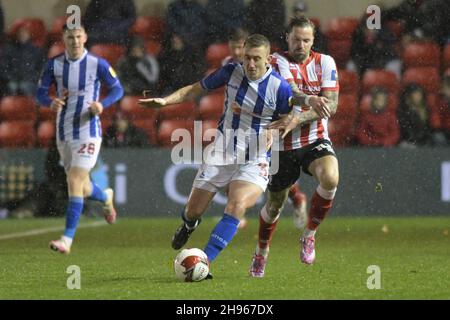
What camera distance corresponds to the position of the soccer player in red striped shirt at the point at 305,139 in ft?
28.2

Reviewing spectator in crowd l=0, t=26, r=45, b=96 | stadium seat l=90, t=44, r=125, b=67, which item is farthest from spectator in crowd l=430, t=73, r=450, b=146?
spectator in crowd l=0, t=26, r=45, b=96

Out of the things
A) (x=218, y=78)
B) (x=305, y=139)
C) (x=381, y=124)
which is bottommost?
(x=381, y=124)

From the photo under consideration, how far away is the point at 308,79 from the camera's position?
8719mm

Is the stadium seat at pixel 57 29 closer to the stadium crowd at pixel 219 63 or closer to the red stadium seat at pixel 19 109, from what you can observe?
the stadium crowd at pixel 219 63

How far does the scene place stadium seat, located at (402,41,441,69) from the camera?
1507cm

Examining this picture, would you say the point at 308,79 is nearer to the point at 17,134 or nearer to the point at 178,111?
the point at 178,111

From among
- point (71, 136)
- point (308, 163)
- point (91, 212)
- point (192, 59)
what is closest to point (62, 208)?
point (91, 212)

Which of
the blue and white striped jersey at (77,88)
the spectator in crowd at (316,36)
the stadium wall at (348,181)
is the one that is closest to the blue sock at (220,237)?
the blue and white striped jersey at (77,88)

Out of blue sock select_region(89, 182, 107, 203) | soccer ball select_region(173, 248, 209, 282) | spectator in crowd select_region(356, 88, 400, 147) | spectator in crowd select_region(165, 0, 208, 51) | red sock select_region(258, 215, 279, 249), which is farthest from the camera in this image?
spectator in crowd select_region(165, 0, 208, 51)

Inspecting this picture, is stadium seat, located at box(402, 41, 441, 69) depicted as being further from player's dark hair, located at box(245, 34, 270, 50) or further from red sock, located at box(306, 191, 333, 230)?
player's dark hair, located at box(245, 34, 270, 50)

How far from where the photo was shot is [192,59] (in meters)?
14.5

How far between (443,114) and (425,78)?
0.57 metres

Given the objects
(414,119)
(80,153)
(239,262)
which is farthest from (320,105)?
(414,119)

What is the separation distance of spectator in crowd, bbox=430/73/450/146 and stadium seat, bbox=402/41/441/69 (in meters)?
0.45
